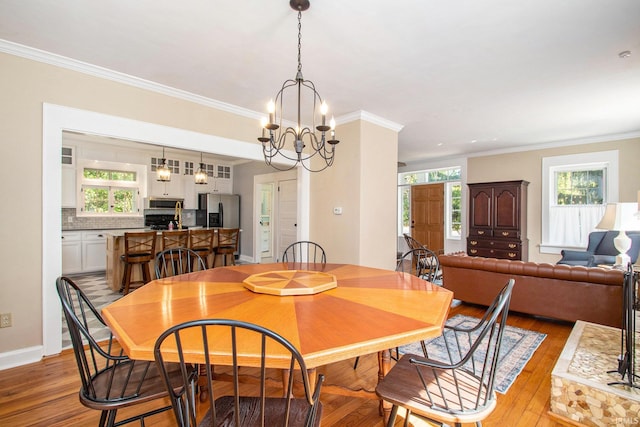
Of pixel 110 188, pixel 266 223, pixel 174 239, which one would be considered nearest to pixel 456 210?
pixel 266 223

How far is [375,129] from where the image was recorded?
425 cm

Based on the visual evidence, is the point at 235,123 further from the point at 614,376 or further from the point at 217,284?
Result: the point at 614,376

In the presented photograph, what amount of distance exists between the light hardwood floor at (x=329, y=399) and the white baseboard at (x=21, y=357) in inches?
2.5

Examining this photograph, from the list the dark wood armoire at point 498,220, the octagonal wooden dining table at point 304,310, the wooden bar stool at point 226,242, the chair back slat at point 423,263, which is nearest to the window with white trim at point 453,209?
the dark wood armoire at point 498,220

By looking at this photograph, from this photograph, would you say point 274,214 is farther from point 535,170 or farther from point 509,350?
point 535,170

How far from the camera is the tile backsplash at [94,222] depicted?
5.75 metres

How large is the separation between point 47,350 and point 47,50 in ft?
8.24

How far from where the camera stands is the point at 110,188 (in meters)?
6.24

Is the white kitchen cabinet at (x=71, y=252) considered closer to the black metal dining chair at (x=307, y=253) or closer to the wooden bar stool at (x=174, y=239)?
the wooden bar stool at (x=174, y=239)

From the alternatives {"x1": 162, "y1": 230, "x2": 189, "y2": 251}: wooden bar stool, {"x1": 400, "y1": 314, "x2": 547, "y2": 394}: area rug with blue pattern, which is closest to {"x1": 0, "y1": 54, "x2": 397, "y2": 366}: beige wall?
{"x1": 162, "y1": 230, "x2": 189, "y2": 251}: wooden bar stool

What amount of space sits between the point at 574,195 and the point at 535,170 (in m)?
0.77

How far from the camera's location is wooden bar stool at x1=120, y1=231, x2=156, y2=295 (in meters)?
4.11

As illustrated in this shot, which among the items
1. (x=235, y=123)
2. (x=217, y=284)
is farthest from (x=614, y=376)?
(x=235, y=123)

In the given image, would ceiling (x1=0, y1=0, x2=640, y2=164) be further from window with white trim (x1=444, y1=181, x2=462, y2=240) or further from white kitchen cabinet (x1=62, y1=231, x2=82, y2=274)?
white kitchen cabinet (x1=62, y1=231, x2=82, y2=274)
